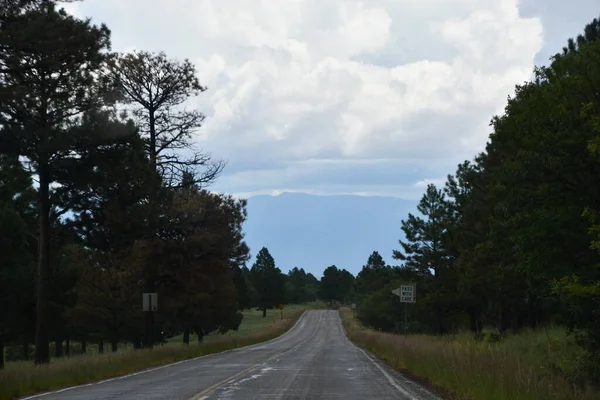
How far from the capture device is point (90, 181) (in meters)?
27.2

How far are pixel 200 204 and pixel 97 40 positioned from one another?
1699 cm

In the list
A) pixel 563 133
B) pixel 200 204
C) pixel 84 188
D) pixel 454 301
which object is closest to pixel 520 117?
pixel 563 133

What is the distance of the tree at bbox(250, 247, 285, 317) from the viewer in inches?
5773

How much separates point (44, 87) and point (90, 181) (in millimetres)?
4986

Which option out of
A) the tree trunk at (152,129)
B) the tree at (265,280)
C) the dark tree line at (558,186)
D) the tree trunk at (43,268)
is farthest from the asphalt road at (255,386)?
the tree at (265,280)

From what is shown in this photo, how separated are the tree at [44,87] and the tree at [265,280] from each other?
119576mm

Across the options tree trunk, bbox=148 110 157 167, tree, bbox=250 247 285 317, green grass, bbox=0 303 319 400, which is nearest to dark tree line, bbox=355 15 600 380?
green grass, bbox=0 303 319 400

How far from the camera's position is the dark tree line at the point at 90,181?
22.4 metres

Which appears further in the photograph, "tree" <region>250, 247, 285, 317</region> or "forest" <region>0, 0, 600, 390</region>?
"tree" <region>250, 247, 285, 317</region>

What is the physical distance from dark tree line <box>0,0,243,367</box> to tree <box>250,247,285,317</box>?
98.3 m

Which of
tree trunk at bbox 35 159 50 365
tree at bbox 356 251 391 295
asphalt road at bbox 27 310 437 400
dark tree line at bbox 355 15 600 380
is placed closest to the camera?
asphalt road at bbox 27 310 437 400

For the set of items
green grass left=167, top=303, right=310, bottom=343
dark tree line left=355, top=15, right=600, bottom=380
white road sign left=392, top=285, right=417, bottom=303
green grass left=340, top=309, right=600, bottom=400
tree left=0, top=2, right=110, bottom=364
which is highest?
tree left=0, top=2, right=110, bottom=364

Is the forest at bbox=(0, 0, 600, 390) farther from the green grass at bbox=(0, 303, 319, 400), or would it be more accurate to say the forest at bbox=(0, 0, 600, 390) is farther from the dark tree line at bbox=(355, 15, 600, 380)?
the green grass at bbox=(0, 303, 319, 400)

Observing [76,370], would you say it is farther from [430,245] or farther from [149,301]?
[430,245]
